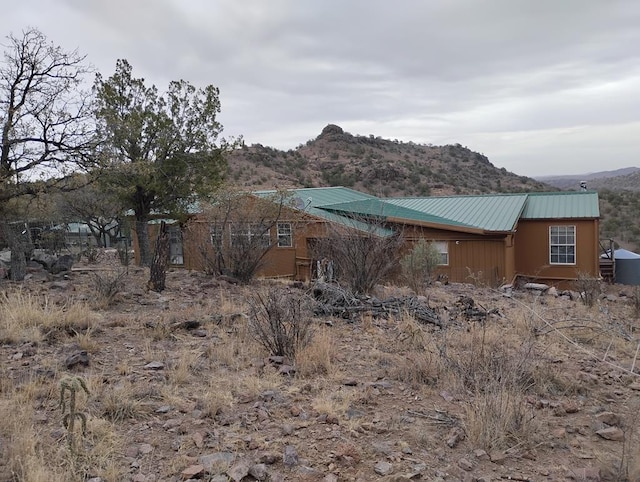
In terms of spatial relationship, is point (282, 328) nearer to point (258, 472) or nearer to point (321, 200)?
point (258, 472)

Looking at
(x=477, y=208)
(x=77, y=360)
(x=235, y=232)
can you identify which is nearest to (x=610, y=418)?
(x=77, y=360)

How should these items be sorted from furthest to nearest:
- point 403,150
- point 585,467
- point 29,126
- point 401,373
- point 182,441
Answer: point 403,150 < point 29,126 < point 401,373 < point 182,441 < point 585,467

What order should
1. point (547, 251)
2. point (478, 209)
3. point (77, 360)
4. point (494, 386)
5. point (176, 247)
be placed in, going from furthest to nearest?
point (176, 247) < point (478, 209) < point (547, 251) < point (77, 360) < point (494, 386)

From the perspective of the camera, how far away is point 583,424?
3.84 m

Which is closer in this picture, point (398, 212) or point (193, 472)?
point (193, 472)

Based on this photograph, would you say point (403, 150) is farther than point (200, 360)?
Yes

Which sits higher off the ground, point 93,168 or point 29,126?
point 29,126

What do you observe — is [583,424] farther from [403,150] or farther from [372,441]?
[403,150]

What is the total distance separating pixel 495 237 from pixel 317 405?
52.4 feet

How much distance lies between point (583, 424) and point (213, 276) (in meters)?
9.52

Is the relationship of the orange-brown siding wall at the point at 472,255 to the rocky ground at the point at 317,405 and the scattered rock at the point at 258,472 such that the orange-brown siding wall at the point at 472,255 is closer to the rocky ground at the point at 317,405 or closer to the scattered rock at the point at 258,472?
the rocky ground at the point at 317,405

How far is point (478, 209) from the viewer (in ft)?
69.5

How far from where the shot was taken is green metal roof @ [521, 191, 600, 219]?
1931 cm

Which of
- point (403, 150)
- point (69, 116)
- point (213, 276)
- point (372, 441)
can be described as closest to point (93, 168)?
point (69, 116)
